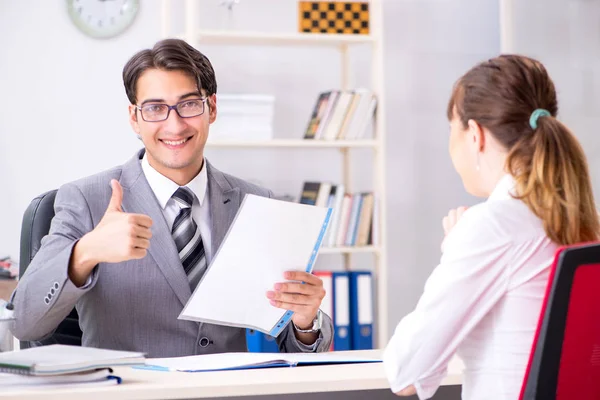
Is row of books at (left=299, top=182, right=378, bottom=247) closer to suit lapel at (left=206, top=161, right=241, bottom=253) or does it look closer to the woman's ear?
suit lapel at (left=206, top=161, right=241, bottom=253)

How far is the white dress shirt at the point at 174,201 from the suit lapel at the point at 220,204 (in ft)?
0.06

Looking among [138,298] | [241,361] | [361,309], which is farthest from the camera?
[361,309]

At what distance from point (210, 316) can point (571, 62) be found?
2.66m

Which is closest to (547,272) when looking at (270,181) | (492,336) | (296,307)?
(492,336)

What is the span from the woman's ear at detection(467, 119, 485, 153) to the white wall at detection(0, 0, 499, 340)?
2390 mm

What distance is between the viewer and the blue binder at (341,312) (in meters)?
3.45

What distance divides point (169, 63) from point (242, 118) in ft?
4.79

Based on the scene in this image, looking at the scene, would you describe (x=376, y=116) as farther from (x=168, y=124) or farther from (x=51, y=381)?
(x=51, y=381)

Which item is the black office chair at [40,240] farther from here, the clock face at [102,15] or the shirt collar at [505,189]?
the clock face at [102,15]

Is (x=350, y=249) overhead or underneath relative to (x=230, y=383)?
underneath

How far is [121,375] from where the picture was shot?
4.85ft

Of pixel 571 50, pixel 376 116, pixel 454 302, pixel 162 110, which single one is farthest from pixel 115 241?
pixel 571 50

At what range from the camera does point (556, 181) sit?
4.40ft

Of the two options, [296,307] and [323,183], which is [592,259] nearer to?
[296,307]
